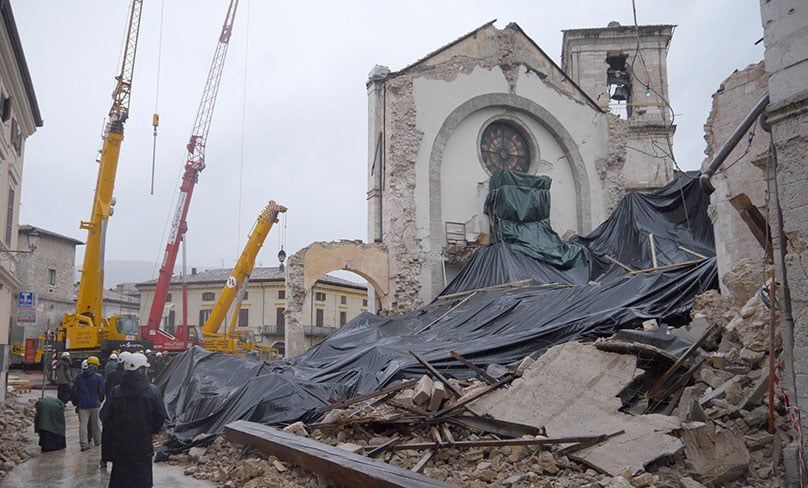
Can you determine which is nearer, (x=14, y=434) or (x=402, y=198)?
(x=14, y=434)

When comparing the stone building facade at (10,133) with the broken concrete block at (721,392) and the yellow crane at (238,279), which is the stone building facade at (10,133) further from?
the broken concrete block at (721,392)

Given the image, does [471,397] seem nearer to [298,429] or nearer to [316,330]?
[298,429]

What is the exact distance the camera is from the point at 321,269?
19609 mm

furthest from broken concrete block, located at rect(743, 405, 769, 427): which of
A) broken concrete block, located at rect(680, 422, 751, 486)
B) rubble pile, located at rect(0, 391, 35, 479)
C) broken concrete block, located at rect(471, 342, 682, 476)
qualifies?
rubble pile, located at rect(0, 391, 35, 479)

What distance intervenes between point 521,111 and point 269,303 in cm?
2932

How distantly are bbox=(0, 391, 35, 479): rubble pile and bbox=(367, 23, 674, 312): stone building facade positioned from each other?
9.90m

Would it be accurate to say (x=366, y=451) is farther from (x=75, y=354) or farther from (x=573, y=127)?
(x=573, y=127)

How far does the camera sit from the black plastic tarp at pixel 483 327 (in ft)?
32.2

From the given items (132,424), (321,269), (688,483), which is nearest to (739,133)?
(688,483)

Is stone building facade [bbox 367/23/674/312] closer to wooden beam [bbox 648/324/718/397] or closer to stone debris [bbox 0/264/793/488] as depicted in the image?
stone debris [bbox 0/264/793/488]

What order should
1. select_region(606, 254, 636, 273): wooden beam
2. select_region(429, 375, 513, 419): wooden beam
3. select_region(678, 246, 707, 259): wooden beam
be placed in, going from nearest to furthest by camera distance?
1. select_region(429, 375, 513, 419): wooden beam
2. select_region(678, 246, 707, 259): wooden beam
3. select_region(606, 254, 636, 273): wooden beam

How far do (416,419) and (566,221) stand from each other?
54.8ft

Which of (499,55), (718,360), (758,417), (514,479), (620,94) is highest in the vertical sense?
(620,94)

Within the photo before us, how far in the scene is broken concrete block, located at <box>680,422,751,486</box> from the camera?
5410 mm
